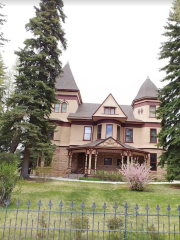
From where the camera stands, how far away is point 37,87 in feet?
58.1

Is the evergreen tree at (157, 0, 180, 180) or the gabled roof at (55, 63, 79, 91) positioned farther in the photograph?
the gabled roof at (55, 63, 79, 91)

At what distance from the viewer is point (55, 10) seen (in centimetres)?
1895

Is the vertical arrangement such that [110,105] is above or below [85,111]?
above

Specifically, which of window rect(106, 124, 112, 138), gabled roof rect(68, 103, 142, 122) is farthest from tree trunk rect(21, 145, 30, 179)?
window rect(106, 124, 112, 138)

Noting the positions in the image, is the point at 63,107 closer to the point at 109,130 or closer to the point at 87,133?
the point at 87,133

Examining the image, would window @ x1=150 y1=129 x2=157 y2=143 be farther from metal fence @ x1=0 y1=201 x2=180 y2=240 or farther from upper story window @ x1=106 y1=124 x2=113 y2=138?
metal fence @ x1=0 y1=201 x2=180 y2=240

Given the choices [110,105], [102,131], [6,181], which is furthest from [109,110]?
[6,181]

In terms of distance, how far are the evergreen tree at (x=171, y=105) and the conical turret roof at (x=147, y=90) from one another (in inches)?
440

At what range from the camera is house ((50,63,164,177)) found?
25.9m

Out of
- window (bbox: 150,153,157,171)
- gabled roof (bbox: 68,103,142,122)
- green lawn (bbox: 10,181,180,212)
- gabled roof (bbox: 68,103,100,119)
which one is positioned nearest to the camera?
green lawn (bbox: 10,181,180,212)

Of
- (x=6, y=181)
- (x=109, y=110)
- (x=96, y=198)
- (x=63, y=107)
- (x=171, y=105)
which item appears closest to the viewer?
(x=6, y=181)

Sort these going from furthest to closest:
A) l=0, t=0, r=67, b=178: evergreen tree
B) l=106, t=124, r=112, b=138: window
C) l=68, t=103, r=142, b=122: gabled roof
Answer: l=68, t=103, r=142, b=122: gabled roof < l=106, t=124, r=112, b=138: window < l=0, t=0, r=67, b=178: evergreen tree

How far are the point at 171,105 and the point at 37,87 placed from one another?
1090 centimetres

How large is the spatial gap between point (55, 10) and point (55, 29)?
1.66 m
